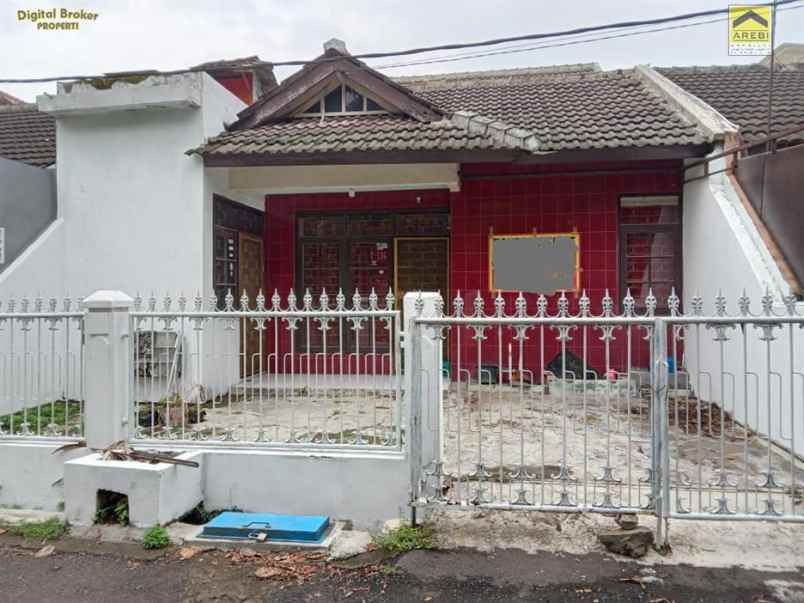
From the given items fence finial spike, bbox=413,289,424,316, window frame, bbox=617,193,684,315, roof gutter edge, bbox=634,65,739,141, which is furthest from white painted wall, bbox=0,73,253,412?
roof gutter edge, bbox=634,65,739,141

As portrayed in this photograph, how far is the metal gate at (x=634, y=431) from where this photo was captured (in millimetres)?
3666

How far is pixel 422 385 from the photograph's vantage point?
4082 millimetres

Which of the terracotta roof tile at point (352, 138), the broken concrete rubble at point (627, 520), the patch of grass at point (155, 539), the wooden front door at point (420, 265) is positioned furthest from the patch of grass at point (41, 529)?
the wooden front door at point (420, 265)

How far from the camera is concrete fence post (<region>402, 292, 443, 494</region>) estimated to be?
157 inches

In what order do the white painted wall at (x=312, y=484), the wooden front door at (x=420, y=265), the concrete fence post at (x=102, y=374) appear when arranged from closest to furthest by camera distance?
the white painted wall at (x=312, y=484)
the concrete fence post at (x=102, y=374)
the wooden front door at (x=420, y=265)

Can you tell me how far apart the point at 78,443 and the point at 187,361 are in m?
2.01

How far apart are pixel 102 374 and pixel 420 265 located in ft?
18.4

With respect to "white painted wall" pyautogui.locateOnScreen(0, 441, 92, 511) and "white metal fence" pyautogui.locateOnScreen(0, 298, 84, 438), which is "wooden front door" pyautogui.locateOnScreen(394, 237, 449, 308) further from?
"white painted wall" pyautogui.locateOnScreen(0, 441, 92, 511)

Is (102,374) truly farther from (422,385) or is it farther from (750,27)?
(750,27)

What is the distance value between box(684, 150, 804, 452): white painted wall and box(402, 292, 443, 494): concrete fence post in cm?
219

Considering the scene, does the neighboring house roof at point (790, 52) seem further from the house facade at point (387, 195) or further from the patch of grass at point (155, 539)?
the patch of grass at point (155, 539)

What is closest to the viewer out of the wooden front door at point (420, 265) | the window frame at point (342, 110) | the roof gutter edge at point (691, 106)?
the roof gutter edge at point (691, 106)

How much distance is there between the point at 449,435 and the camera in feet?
19.2

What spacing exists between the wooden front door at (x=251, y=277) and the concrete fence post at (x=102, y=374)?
151 inches
